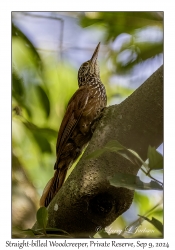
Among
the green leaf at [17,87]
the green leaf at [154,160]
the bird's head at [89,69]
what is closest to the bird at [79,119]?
the bird's head at [89,69]

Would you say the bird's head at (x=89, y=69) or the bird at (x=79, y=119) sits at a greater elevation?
the bird's head at (x=89, y=69)

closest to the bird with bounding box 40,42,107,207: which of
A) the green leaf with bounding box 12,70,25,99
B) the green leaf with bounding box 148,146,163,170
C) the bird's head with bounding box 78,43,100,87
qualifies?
the bird's head with bounding box 78,43,100,87

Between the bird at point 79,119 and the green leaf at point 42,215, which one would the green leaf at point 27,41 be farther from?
the green leaf at point 42,215

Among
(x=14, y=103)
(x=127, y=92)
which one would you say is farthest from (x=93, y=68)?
(x=14, y=103)

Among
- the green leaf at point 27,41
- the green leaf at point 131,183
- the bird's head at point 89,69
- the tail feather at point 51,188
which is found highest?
the green leaf at point 27,41

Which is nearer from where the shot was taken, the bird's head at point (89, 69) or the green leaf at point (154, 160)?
the green leaf at point (154, 160)

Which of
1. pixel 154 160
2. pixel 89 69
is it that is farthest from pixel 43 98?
pixel 154 160
